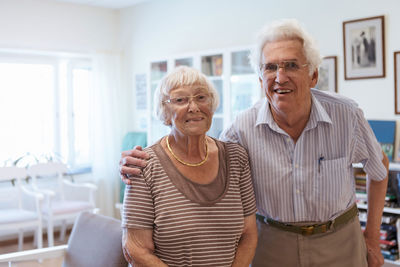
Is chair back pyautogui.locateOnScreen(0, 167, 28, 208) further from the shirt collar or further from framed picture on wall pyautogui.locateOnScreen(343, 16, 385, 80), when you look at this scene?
the shirt collar

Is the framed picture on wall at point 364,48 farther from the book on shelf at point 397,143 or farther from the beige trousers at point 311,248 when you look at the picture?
the beige trousers at point 311,248

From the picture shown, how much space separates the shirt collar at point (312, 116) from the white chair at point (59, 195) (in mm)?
3333

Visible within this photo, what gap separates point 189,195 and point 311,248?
51 centimetres

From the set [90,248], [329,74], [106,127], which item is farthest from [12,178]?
[329,74]

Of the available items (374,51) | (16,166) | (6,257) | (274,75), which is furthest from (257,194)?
Result: (16,166)

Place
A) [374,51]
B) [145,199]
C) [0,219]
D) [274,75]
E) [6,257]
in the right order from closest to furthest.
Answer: [145,199] < [274,75] < [6,257] < [374,51] < [0,219]

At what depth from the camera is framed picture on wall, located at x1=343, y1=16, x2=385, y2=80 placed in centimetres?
345

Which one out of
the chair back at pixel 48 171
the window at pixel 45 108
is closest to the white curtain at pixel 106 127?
the window at pixel 45 108

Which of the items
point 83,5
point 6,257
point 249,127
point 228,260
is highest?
point 83,5

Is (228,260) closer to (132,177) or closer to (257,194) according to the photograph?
(257,194)

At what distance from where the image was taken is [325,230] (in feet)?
5.24

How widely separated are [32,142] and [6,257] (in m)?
3.54

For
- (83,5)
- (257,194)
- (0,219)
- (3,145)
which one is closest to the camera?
(257,194)

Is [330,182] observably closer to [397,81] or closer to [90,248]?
[90,248]
